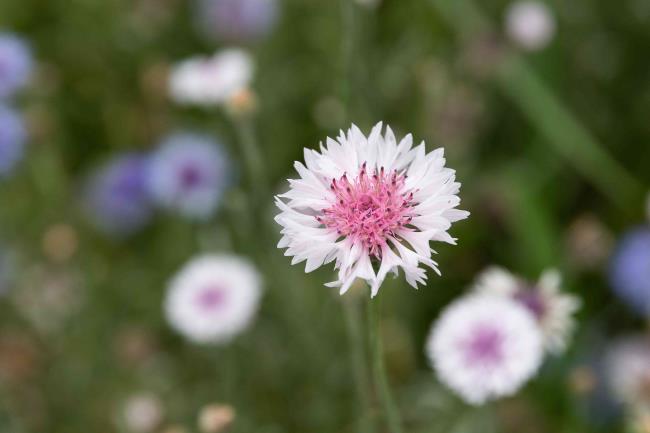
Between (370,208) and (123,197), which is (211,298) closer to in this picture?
(123,197)

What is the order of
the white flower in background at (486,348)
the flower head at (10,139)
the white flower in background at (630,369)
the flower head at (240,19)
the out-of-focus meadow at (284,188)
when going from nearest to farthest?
the white flower in background at (486,348)
the white flower in background at (630,369)
the out-of-focus meadow at (284,188)
the flower head at (10,139)
the flower head at (240,19)

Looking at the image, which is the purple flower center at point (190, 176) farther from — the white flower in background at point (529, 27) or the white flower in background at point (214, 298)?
the white flower in background at point (529, 27)

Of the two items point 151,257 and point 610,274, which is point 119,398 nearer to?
point 151,257

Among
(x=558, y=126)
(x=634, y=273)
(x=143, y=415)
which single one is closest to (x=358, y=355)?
(x=143, y=415)

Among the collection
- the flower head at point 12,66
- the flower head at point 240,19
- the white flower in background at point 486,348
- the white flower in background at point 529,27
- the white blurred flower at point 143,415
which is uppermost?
the flower head at point 240,19

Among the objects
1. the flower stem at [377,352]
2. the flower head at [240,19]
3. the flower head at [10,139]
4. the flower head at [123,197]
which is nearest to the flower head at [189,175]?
the flower head at [123,197]

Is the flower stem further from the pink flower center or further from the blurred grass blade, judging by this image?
the blurred grass blade
